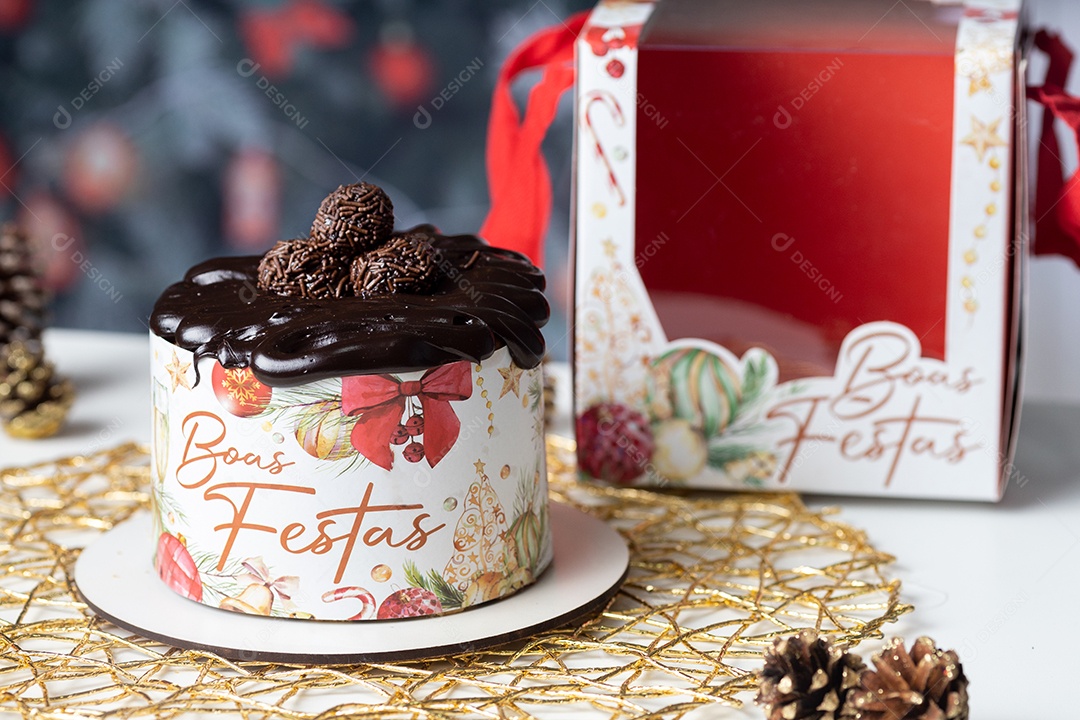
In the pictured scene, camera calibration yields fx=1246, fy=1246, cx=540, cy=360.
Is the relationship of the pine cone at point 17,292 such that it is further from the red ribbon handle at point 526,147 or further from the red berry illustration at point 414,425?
the red berry illustration at point 414,425

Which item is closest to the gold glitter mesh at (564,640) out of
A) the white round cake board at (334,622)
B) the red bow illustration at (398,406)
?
the white round cake board at (334,622)

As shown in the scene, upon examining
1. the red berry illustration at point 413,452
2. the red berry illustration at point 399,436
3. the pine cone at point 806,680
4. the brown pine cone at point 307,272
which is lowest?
the pine cone at point 806,680

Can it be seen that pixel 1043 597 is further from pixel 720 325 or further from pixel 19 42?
pixel 19 42

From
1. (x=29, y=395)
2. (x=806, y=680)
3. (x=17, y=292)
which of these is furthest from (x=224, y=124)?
(x=806, y=680)

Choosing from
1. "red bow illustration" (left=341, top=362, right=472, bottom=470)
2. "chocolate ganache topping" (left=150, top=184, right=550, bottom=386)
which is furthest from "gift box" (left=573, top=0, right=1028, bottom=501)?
"red bow illustration" (left=341, top=362, right=472, bottom=470)

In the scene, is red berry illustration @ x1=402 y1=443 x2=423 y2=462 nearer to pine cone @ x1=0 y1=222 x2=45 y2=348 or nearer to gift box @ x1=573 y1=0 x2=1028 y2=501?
gift box @ x1=573 y1=0 x2=1028 y2=501

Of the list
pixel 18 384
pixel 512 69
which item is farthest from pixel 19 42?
pixel 512 69

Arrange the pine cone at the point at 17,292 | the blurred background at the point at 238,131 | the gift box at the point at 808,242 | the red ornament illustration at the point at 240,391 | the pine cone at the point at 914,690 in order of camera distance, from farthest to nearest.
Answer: the blurred background at the point at 238,131
the pine cone at the point at 17,292
the gift box at the point at 808,242
the red ornament illustration at the point at 240,391
the pine cone at the point at 914,690
